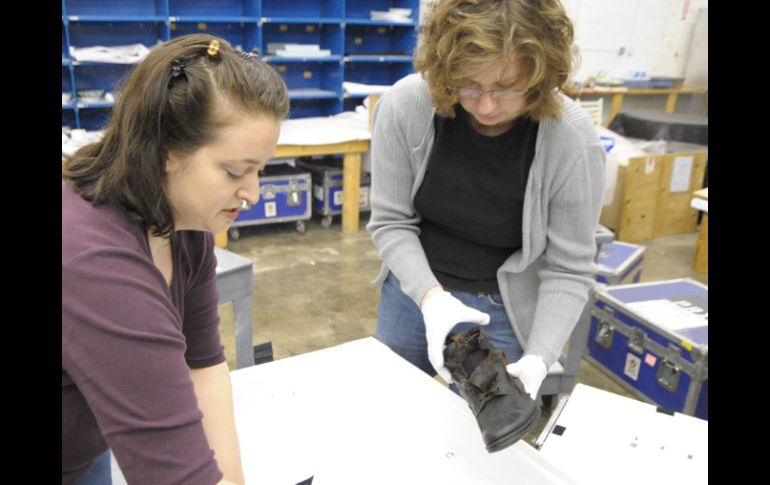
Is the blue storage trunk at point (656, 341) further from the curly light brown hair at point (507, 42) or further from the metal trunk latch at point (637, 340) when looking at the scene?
the curly light brown hair at point (507, 42)

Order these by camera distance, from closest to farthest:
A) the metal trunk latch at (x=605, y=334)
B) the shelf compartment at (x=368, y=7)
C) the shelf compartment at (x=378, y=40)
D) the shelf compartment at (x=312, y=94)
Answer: the metal trunk latch at (x=605, y=334), the shelf compartment at (x=312, y=94), the shelf compartment at (x=368, y=7), the shelf compartment at (x=378, y=40)

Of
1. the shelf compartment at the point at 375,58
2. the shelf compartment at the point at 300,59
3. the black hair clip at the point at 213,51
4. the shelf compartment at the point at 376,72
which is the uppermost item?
the shelf compartment at the point at 375,58

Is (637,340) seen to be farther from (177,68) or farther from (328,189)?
(328,189)

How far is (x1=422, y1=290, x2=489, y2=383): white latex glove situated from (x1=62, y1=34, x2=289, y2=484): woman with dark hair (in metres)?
0.54

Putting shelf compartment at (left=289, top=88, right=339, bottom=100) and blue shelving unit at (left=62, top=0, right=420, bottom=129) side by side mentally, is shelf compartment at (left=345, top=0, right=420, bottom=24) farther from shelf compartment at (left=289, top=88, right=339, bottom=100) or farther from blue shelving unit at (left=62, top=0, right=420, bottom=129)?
shelf compartment at (left=289, top=88, right=339, bottom=100)

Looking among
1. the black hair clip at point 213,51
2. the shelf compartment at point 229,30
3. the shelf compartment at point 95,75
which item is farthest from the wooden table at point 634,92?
the black hair clip at point 213,51

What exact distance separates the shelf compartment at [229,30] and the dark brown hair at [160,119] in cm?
399

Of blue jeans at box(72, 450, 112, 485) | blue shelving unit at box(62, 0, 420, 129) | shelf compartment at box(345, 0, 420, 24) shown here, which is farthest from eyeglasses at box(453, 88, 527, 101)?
shelf compartment at box(345, 0, 420, 24)

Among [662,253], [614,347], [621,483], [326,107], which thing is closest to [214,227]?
[621,483]

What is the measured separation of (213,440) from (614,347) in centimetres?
208

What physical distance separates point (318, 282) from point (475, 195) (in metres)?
2.42

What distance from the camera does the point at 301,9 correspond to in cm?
477

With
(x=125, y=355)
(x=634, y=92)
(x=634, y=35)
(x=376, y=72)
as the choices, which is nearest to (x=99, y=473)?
(x=125, y=355)

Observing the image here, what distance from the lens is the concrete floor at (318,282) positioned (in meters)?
2.89
